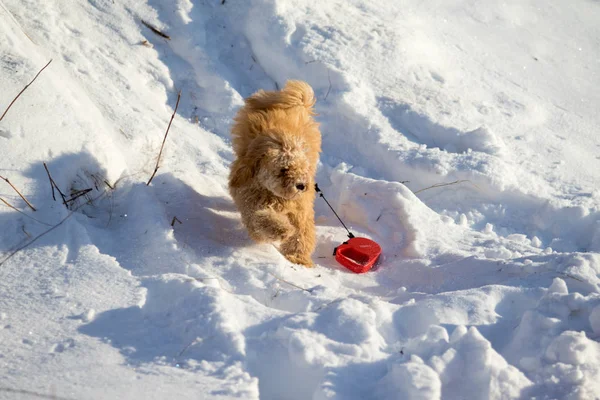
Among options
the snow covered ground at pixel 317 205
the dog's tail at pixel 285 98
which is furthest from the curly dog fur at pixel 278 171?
the snow covered ground at pixel 317 205

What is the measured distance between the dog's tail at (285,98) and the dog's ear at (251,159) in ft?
1.43

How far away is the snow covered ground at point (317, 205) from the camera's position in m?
2.35

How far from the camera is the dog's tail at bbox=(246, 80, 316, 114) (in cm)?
399

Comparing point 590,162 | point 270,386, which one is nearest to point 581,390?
point 270,386

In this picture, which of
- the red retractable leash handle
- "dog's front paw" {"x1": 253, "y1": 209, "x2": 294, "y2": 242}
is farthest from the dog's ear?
the red retractable leash handle

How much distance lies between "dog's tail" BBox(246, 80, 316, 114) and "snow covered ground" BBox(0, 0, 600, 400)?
79cm

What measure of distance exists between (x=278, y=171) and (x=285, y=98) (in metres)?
0.71

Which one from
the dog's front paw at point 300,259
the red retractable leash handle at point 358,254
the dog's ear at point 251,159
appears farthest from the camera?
the red retractable leash handle at point 358,254

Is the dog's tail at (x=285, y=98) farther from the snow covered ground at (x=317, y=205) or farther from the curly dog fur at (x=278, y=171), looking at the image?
the snow covered ground at (x=317, y=205)

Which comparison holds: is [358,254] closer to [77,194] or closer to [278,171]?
[278,171]

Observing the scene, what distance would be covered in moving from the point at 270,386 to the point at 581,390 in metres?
1.29

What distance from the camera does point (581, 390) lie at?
2330 mm

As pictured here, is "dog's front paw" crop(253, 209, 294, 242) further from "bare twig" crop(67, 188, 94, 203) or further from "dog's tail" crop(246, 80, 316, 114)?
"bare twig" crop(67, 188, 94, 203)

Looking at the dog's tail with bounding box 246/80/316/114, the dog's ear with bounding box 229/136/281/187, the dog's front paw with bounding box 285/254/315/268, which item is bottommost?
the dog's front paw with bounding box 285/254/315/268
